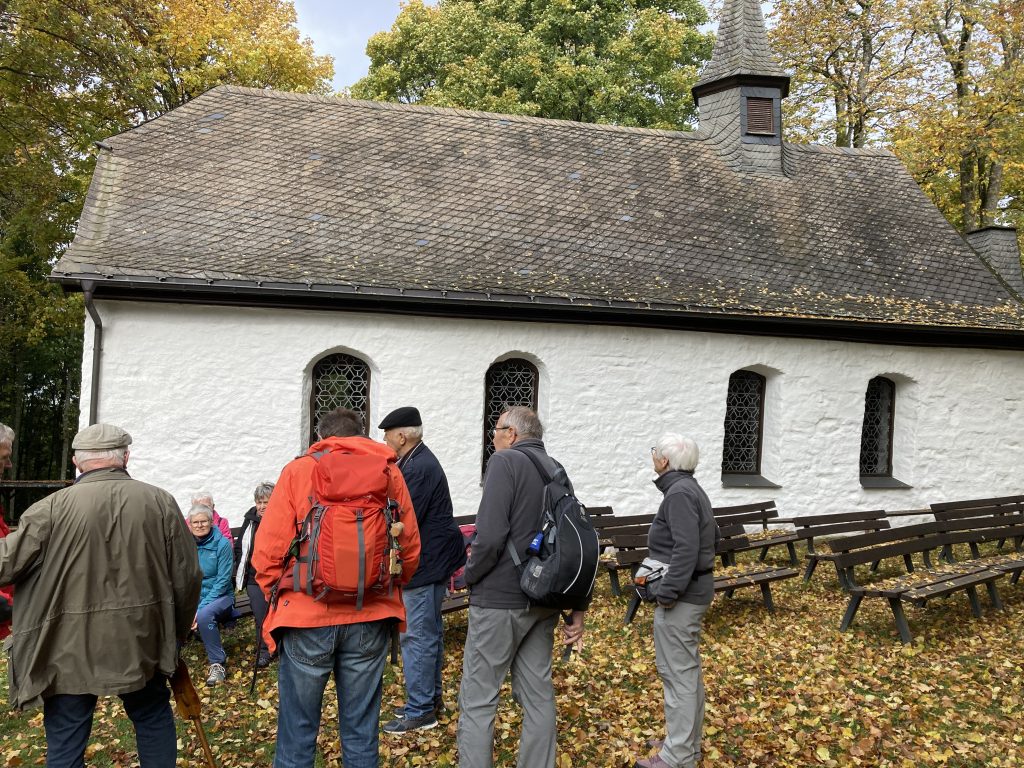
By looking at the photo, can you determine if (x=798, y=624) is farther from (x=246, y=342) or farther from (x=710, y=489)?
(x=246, y=342)

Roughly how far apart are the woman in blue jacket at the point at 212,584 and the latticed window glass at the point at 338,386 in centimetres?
411

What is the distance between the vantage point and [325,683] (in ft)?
11.2

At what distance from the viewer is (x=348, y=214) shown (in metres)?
11.3

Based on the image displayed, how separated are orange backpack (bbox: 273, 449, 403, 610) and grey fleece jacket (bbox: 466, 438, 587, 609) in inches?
20.7

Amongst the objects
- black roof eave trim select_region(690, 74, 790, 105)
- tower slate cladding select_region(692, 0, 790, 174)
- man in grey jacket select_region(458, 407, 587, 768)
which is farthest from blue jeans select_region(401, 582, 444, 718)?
black roof eave trim select_region(690, 74, 790, 105)

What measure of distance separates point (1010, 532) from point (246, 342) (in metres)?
9.11

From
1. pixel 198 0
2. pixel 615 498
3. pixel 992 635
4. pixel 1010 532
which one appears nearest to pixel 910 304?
pixel 1010 532

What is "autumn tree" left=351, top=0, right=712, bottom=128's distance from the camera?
69.5ft

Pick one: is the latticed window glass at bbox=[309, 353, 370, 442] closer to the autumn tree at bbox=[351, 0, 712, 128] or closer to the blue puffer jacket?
the blue puffer jacket

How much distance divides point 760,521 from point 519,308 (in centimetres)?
414

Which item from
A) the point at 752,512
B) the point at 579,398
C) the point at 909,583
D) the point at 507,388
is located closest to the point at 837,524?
the point at 752,512

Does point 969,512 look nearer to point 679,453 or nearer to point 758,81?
point 679,453

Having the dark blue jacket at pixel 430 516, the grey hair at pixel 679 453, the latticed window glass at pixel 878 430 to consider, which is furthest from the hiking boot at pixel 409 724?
the latticed window glass at pixel 878 430

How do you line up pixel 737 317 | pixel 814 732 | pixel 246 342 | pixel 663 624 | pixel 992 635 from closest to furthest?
1. pixel 663 624
2. pixel 814 732
3. pixel 992 635
4. pixel 246 342
5. pixel 737 317
